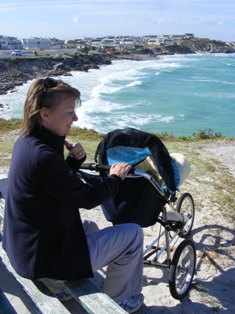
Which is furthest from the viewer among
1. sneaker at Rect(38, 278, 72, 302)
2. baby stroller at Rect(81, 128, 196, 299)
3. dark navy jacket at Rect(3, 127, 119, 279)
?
baby stroller at Rect(81, 128, 196, 299)

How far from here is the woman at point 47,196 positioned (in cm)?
244

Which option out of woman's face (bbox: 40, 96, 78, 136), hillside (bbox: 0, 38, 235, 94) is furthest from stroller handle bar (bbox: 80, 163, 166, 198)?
hillside (bbox: 0, 38, 235, 94)

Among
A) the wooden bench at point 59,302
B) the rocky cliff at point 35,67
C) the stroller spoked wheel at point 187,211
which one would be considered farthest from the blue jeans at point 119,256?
the rocky cliff at point 35,67

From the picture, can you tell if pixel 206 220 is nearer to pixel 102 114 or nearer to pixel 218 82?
pixel 102 114

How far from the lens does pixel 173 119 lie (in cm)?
3372

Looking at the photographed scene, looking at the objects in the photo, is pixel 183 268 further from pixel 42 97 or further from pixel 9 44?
pixel 9 44

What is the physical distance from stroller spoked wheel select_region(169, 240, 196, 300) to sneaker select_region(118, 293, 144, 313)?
0.40 m

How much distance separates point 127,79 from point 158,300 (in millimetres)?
60918

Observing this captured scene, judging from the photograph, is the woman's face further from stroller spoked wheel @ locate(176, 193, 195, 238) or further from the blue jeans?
stroller spoked wheel @ locate(176, 193, 195, 238)

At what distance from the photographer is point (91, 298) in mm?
2643

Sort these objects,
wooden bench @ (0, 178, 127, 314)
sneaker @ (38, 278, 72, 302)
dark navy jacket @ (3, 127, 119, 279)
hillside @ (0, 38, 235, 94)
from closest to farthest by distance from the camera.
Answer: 1. dark navy jacket @ (3, 127, 119, 279)
2. wooden bench @ (0, 178, 127, 314)
3. sneaker @ (38, 278, 72, 302)
4. hillside @ (0, 38, 235, 94)

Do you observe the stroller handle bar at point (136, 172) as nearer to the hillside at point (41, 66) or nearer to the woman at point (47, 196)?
the woman at point (47, 196)

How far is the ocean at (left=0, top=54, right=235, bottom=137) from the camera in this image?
30469 mm

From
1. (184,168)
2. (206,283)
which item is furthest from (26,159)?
(206,283)
